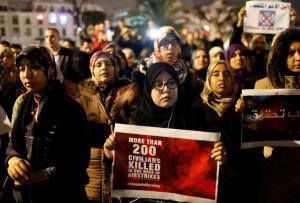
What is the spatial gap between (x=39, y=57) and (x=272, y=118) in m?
1.66

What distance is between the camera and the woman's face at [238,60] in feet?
17.0

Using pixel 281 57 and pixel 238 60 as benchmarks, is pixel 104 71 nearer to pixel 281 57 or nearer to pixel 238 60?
pixel 281 57

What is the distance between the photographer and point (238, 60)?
5.18 metres

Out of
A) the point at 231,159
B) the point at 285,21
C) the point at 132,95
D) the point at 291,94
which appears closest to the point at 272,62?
the point at 291,94

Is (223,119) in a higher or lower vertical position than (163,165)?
higher

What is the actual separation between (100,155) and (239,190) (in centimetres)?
127

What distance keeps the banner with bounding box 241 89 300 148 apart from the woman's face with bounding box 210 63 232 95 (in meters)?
0.71

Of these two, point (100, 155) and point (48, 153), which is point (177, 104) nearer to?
point (48, 153)

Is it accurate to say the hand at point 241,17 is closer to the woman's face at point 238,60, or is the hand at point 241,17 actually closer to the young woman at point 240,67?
the young woman at point 240,67

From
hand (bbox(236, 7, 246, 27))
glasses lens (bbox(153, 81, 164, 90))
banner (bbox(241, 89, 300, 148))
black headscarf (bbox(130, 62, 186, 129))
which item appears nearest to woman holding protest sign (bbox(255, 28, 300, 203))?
banner (bbox(241, 89, 300, 148))

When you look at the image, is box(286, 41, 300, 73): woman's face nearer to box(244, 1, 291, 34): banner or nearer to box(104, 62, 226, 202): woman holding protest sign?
box(104, 62, 226, 202): woman holding protest sign

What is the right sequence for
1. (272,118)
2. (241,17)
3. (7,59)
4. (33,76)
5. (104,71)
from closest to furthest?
(33,76) → (272,118) → (104,71) → (7,59) → (241,17)

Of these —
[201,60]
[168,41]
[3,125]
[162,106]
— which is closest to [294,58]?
[162,106]

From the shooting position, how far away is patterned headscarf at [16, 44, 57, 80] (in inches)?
97.5
